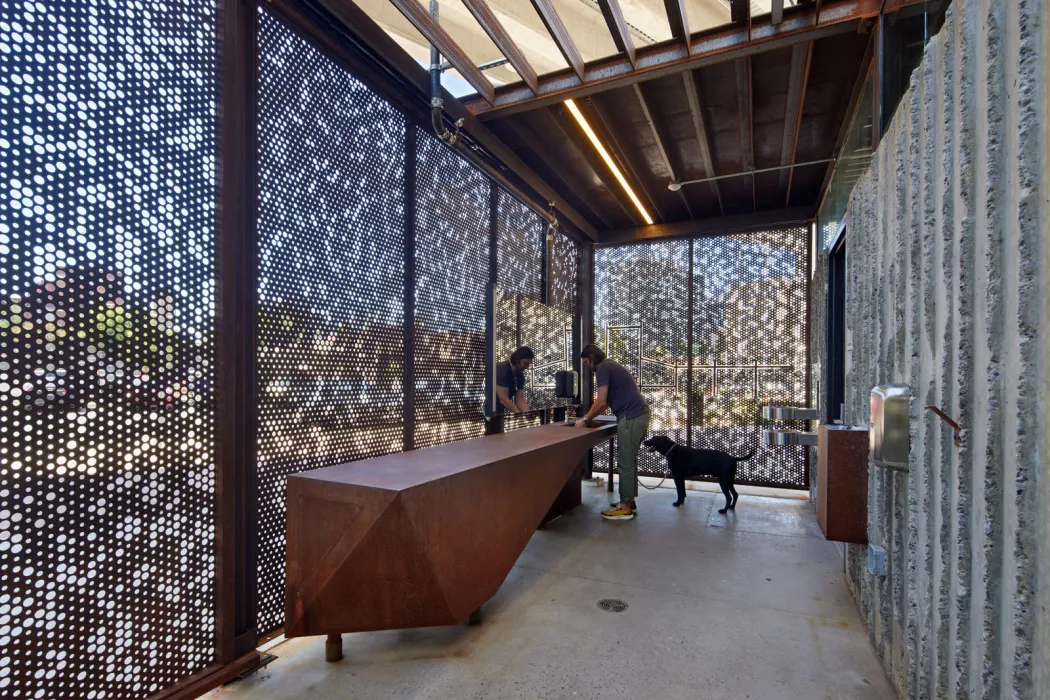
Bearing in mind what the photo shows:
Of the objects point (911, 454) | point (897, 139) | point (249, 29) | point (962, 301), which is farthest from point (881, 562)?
point (249, 29)

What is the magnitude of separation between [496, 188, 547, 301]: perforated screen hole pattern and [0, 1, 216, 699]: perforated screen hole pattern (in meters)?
3.00

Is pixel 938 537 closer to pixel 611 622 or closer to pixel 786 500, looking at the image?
pixel 611 622

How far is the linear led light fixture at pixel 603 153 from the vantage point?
161 inches

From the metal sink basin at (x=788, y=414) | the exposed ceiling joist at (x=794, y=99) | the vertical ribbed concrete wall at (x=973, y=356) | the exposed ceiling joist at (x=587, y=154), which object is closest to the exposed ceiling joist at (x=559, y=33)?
the exposed ceiling joist at (x=587, y=154)

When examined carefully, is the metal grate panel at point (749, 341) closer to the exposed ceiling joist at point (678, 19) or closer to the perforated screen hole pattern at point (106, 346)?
the exposed ceiling joist at point (678, 19)

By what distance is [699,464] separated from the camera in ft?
17.7

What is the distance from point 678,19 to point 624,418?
355 centimetres

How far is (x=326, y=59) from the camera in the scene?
2.95 m

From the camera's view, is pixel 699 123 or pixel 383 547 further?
pixel 699 123

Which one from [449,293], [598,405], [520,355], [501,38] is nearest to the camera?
[501,38]

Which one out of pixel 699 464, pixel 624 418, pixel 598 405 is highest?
pixel 598 405

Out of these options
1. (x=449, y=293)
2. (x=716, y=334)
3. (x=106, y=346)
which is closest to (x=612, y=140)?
(x=449, y=293)

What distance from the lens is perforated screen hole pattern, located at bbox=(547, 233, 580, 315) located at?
6.20 metres

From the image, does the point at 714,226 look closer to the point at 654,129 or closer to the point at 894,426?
the point at 654,129
